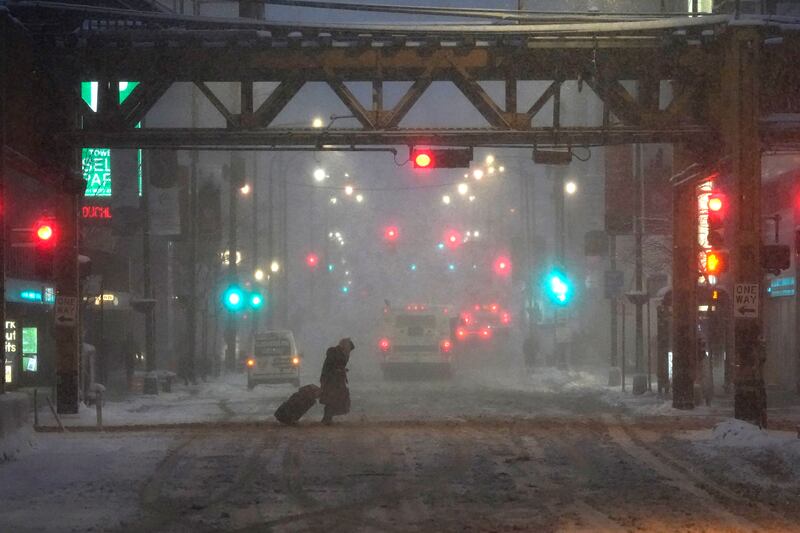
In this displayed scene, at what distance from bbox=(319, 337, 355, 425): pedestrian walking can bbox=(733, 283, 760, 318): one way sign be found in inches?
304

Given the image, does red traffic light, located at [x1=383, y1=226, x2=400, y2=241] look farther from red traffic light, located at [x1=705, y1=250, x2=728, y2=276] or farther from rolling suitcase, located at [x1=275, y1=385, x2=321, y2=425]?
rolling suitcase, located at [x1=275, y1=385, x2=321, y2=425]

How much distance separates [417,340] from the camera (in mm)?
43656

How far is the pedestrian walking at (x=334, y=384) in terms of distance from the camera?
74.7 feet

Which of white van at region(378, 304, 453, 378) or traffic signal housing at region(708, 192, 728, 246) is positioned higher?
traffic signal housing at region(708, 192, 728, 246)

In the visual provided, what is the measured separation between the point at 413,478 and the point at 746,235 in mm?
9559

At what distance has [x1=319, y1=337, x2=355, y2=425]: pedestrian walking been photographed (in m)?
22.8

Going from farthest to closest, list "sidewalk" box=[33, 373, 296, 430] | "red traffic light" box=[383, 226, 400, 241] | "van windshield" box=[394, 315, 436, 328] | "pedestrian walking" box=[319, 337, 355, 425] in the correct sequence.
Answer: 1. "red traffic light" box=[383, 226, 400, 241]
2. "van windshield" box=[394, 315, 436, 328]
3. "sidewalk" box=[33, 373, 296, 430]
4. "pedestrian walking" box=[319, 337, 355, 425]

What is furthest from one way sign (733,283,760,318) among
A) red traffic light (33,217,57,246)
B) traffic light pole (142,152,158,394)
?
traffic light pole (142,152,158,394)

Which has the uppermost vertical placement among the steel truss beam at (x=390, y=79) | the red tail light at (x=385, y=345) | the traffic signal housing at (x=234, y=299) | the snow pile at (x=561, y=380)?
the steel truss beam at (x=390, y=79)

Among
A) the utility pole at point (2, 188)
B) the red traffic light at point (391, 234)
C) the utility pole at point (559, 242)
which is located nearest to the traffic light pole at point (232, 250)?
the red traffic light at point (391, 234)

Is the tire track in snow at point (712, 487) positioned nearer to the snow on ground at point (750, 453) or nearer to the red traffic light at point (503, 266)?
the snow on ground at point (750, 453)

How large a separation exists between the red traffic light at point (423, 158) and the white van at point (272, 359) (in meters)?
16.9

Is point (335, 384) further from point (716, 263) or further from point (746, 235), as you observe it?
point (746, 235)

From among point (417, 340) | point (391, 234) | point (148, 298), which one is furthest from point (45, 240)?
point (391, 234)
